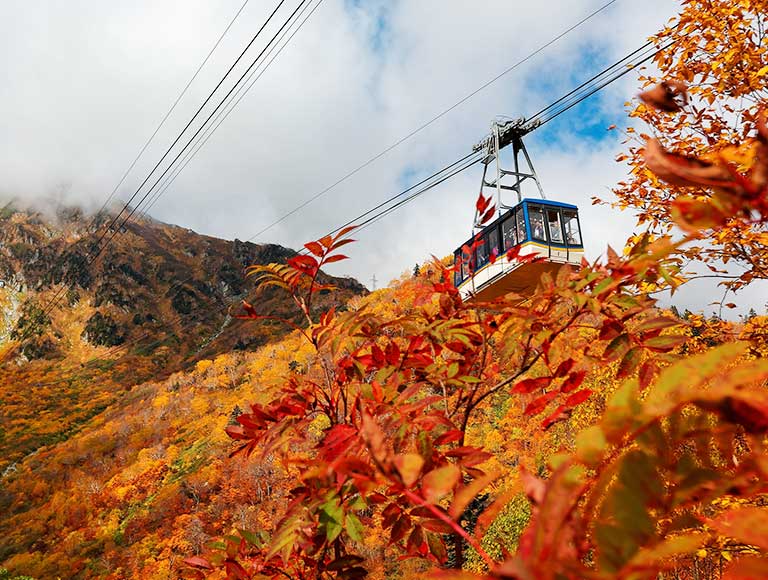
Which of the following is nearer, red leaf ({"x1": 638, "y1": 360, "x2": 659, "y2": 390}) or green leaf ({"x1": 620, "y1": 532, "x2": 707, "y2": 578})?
green leaf ({"x1": 620, "y1": 532, "x2": 707, "y2": 578})

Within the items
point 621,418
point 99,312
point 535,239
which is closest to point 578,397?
point 621,418

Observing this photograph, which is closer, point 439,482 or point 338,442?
point 439,482

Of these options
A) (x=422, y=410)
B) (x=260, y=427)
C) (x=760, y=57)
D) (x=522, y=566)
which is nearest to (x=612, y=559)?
(x=522, y=566)

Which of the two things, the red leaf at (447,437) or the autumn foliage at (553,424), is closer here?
the autumn foliage at (553,424)

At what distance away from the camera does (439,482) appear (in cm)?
37

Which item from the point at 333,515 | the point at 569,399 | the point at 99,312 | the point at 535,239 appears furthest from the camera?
the point at 99,312

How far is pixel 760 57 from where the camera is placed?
2.57 meters

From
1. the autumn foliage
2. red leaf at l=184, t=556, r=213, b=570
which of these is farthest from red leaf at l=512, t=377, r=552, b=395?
red leaf at l=184, t=556, r=213, b=570

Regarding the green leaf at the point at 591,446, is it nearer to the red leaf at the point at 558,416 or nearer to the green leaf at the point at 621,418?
the green leaf at the point at 621,418

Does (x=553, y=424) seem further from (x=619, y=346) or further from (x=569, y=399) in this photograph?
(x=619, y=346)

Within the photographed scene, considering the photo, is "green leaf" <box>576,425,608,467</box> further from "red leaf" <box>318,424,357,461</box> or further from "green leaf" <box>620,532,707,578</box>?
"red leaf" <box>318,424,357,461</box>

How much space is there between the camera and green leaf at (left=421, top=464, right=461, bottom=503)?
0.36 meters

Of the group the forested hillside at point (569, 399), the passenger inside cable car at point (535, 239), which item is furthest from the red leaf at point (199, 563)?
the passenger inside cable car at point (535, 239)

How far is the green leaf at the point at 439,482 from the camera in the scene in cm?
36
